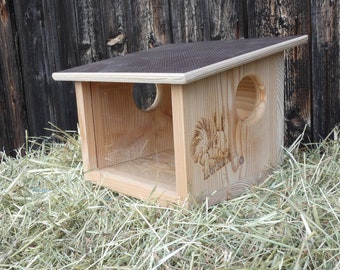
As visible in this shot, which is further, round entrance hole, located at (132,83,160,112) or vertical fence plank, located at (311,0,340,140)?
round entrance hole, located at (132,83,160,112)

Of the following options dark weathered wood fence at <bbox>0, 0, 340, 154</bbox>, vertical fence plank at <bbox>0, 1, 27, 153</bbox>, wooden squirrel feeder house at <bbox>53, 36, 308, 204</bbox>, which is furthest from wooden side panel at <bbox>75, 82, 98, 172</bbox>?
vertical fence plank at <bbox>0, 1, 27, 153</bbox>

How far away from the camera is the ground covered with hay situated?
1.22 meters

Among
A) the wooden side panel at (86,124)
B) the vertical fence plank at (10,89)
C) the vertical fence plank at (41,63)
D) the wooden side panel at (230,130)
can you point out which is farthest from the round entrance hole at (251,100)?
the vertical fence plank at (10,89)

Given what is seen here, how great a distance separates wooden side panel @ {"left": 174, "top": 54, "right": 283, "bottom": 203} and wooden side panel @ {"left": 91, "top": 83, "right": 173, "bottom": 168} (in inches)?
16.2

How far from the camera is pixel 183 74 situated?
132cm

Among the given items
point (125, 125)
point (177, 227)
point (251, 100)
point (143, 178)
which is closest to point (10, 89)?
point (125, 125)

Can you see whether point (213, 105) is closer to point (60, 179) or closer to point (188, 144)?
point (188, 144)

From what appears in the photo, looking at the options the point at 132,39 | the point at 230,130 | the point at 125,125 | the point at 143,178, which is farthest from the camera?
the point at 132,39

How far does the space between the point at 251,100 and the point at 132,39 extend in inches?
35.2

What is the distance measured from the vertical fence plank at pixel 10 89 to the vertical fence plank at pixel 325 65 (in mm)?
1673

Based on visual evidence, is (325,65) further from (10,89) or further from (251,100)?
(10,89)

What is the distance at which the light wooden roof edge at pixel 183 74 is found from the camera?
1.34 meters

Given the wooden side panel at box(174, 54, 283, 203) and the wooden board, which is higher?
the wooden side panel at box(174, 54, 283, 203)

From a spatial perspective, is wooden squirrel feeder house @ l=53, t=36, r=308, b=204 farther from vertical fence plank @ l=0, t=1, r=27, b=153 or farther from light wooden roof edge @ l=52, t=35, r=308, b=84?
vertical fence plank @ l=0, t=1, r=27, b=153
